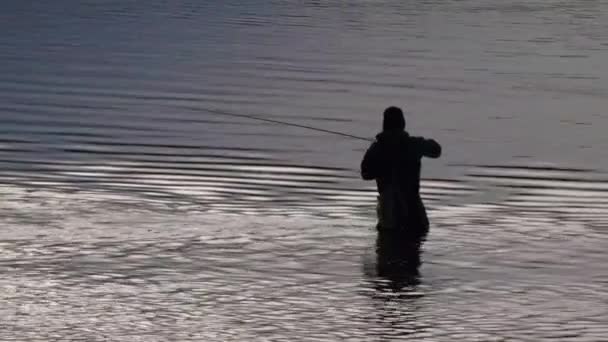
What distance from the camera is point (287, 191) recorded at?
16.8 m

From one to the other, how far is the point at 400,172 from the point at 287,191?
7.97 ft

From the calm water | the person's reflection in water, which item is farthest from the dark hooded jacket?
the calm water

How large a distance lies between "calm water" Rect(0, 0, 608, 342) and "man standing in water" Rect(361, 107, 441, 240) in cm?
29

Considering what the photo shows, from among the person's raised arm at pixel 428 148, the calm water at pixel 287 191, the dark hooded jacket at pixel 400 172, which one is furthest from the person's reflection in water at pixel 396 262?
the person's raised arm at pixel 428 148

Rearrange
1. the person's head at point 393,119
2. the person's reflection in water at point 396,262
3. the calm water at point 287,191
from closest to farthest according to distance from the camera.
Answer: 1. the calm water at point 287,191
2. the person's reflection in water at point 396,262
3. the person's head at point 393,119

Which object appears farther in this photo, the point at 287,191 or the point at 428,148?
the point at 287,191

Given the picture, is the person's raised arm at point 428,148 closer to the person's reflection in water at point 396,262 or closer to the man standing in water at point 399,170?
the man standing in water at point 399,170

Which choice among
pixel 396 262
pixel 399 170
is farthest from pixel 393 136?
pixel 396 262

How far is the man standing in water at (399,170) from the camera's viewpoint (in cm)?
1452

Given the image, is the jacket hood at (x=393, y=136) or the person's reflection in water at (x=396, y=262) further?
the jacket hood at (x=393, y=136)

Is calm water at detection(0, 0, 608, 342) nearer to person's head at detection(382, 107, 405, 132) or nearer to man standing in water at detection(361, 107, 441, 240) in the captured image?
man standing in water at detection(361, 107, 441, 240)

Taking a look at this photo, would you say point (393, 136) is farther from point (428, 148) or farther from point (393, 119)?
point (428, 148)

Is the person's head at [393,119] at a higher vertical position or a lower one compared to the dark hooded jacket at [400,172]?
higher

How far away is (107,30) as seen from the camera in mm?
38938
